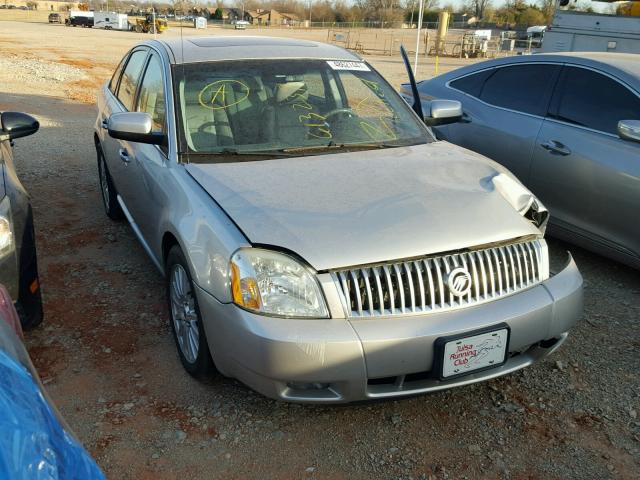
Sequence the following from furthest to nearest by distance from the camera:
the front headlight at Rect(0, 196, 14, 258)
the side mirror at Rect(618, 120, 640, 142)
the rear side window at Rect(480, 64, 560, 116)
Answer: the rear side window at Rect(480, 64, 560, 116) → the side mirror at Rect(618, 120, 640, 142) → the front headlight at Rect(0, 196, 14, 258)

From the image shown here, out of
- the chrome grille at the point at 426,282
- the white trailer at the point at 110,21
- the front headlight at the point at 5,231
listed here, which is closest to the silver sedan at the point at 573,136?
the chrome grille at the point at 426,282

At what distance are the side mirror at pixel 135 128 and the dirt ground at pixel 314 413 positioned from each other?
1.11 m

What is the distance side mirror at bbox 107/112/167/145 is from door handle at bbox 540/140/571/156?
2845 mm

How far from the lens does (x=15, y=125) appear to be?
12.9 feet

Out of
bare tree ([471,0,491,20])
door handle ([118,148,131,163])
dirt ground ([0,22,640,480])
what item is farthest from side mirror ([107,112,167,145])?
bare tree ([471,0,491,20])

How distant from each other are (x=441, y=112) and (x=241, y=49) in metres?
1.41

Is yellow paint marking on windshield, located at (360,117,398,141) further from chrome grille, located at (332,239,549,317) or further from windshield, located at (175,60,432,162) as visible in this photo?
chrome grille, located at (332,239,549,317)

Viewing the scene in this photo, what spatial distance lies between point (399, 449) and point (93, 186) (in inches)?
195

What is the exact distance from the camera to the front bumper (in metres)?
2.42

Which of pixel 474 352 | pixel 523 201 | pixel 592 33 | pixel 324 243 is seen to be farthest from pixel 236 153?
pixel 592 33

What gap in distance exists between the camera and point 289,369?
2443mm

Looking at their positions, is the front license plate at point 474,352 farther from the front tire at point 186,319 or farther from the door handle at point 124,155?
the door handle at point 124,155

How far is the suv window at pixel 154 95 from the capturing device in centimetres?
370

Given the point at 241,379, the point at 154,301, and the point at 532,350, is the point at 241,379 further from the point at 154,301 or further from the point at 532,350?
the point at 154,301
